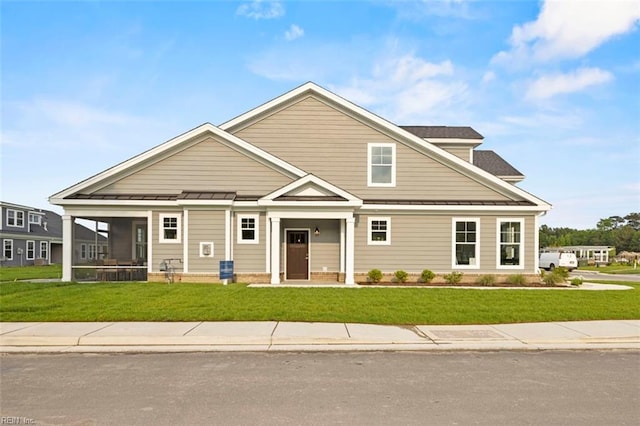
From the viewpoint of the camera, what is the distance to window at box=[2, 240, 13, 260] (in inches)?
1482

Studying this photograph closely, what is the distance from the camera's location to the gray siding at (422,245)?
1927 centimetres

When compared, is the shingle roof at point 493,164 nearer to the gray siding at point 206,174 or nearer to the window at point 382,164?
the window at point 382,164

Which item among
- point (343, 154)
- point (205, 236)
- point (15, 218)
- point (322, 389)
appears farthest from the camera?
point (15, 218)

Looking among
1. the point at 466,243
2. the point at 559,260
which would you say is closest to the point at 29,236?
the point at 466,243

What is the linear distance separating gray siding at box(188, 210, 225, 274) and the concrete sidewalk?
305 inches

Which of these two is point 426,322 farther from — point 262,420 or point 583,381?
point 262,420

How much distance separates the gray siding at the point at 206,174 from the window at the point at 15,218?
2717 cm

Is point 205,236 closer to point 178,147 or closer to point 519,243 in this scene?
point 178,147

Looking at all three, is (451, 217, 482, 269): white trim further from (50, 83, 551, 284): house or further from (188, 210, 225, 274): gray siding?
(188, 210, 225, 274): gray siding

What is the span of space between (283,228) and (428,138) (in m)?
9.05

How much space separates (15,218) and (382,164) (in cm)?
3513

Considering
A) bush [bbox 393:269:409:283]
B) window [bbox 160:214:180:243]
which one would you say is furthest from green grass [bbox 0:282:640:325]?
window [bbox 160:214:180:243]

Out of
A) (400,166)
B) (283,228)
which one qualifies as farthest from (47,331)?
(400,166)

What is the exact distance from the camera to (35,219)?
43.0 m
